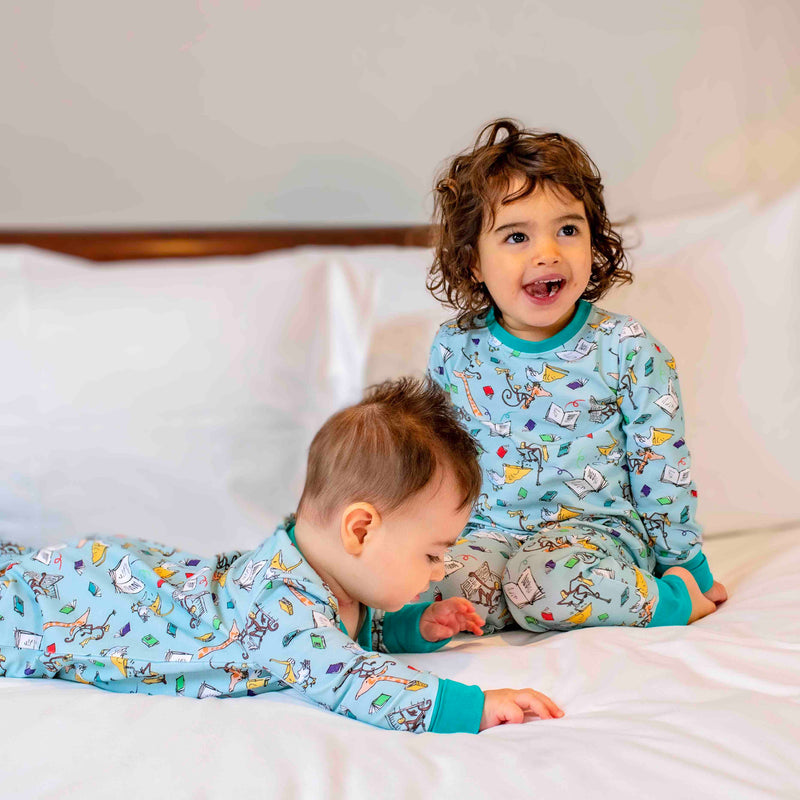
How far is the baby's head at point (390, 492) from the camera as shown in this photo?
98cm

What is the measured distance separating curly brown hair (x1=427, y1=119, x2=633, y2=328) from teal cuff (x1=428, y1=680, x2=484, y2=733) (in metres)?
0.59

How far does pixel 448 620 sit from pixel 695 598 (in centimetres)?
33

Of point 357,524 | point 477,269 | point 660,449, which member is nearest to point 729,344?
point 660,449

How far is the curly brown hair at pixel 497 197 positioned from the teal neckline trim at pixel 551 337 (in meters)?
0.04

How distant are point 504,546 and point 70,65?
3.88 ft

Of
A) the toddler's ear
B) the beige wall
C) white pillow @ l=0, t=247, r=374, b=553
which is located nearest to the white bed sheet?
white pillow @ l=0, t=247, r=374, b=553

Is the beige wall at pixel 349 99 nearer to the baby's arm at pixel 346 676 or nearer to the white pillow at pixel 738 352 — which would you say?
the white pillow at pixel 738 352

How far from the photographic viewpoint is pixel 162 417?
1.39 metres

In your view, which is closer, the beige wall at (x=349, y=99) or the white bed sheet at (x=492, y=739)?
the white bed sheet at (x=492, y=739)

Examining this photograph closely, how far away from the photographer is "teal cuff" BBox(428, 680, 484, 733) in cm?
90

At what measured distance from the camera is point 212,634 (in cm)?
101

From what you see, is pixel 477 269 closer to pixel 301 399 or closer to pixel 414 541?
pixel 301 399

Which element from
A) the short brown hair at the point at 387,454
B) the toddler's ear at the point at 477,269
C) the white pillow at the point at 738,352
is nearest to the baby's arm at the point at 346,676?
the short brown hair at the point at 387,454

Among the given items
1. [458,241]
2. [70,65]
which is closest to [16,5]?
[70,65]
